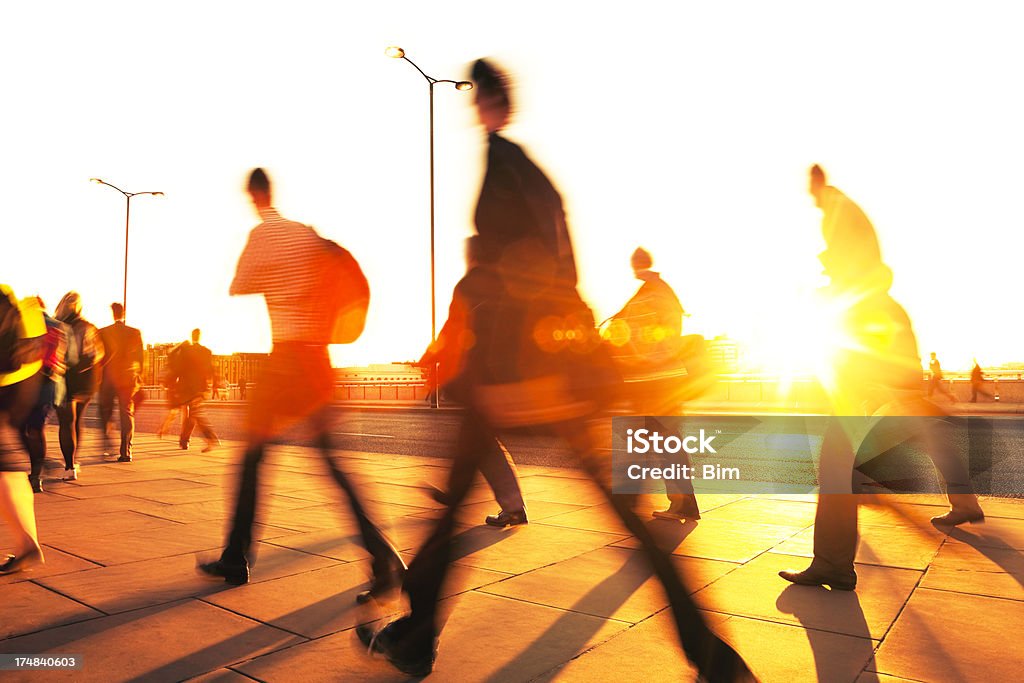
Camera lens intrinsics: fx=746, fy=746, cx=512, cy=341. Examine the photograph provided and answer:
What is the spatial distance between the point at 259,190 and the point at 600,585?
8.13 ft

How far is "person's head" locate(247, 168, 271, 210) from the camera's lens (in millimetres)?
3547

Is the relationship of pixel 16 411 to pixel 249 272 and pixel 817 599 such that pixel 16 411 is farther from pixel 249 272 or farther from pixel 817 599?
pixel 817 599

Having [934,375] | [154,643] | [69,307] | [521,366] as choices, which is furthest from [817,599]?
[934,375]

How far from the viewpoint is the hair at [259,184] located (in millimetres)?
3545

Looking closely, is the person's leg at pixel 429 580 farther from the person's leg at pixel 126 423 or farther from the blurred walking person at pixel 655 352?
the person's leg at pixel 126 423

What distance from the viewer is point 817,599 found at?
3.33 m

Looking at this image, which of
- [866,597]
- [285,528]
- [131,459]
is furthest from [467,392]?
[131,459]

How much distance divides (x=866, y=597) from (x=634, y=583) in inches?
40.8

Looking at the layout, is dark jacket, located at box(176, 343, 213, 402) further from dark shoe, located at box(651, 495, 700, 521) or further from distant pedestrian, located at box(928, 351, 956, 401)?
distant pedestrian, located at box(928, 351, 956, 401)

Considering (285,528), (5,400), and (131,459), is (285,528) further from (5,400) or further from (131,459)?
(131,459)

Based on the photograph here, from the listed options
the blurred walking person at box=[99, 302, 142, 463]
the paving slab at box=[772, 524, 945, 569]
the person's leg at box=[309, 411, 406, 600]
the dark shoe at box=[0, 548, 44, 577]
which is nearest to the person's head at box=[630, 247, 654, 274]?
the paving slab at box=[772, 524, 945, 569]

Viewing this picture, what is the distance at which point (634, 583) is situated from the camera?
140 inches

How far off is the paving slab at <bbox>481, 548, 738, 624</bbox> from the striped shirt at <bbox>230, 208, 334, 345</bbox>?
4.81 ft

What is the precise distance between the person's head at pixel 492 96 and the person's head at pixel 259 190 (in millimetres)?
1566
